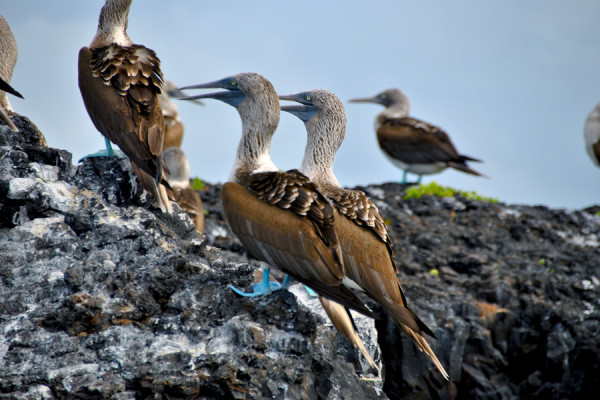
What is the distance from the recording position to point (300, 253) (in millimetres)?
4777

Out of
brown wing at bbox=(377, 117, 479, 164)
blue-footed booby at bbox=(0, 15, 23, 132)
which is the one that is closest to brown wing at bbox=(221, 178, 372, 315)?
blue-footed booby at bbox=(0, 15, 23, 132)

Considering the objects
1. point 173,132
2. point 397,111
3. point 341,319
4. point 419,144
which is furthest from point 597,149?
point 341,319

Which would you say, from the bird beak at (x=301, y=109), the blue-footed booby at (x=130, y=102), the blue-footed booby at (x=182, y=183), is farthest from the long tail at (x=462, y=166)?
the blue-footed booby at (x=130, y=102)

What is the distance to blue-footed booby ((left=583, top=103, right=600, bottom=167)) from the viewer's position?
17.5m

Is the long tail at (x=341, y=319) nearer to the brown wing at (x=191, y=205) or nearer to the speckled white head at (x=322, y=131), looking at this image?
the speckled white head at (x=322, y=131)

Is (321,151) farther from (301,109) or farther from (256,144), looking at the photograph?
(256,144)

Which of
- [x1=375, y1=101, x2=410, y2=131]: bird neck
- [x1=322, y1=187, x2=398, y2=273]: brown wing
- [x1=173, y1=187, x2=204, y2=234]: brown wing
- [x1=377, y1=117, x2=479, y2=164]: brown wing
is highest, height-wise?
[x1=375, y1=101, x2=410, y2=131]: bird neck

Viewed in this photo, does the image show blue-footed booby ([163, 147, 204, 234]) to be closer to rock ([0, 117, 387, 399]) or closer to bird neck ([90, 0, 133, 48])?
bird neck ([90, 0, 133, 48])

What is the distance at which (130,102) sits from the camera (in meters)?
6.35

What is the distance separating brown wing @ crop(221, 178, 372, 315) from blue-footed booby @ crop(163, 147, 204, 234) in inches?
178

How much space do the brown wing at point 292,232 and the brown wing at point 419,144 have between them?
11469 millimetres

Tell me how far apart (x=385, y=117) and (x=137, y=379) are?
47.2 ft

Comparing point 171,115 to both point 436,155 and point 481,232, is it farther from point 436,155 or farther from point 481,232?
point 481,232

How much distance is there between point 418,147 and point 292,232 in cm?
1178
